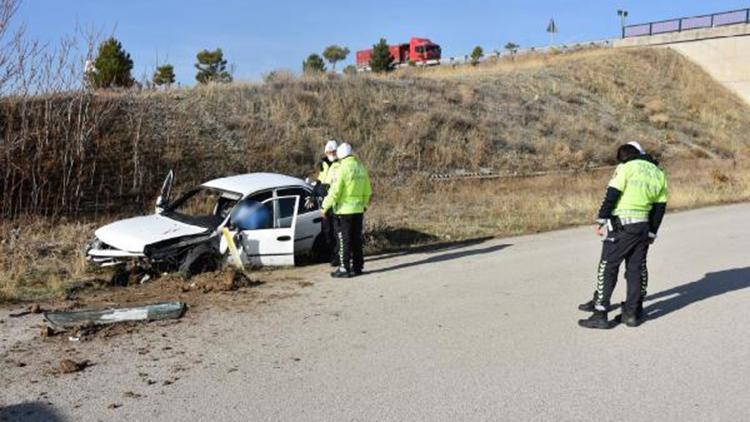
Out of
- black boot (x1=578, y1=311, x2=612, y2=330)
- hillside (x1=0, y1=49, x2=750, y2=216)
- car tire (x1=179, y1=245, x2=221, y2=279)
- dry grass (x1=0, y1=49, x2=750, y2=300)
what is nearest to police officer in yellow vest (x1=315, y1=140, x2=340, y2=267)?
car tire (x1=179, y1=245, x2=221, y2=279)

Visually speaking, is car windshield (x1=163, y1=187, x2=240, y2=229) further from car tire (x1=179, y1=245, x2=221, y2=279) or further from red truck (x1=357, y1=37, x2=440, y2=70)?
red truck (x1=357, y1=37, x2=440, y2=70)

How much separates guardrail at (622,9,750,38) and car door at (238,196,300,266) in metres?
41.6

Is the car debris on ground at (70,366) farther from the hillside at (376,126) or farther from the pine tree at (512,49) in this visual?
the pine tree at (512,49)

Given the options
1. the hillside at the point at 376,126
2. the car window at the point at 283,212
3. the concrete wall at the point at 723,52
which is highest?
the concrete wall at the point at 723,52

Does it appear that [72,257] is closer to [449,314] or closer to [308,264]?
[308,264]

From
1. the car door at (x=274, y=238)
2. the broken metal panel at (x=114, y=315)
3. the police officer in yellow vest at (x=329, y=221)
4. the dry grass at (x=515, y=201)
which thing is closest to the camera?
the broken metal panel at (x=114, y=315)

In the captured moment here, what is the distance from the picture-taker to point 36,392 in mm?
5062

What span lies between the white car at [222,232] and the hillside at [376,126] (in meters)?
6.02

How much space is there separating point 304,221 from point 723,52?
41.7 m

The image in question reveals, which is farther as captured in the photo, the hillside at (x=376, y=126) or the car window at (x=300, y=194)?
the hillside at (x=376, y=126)

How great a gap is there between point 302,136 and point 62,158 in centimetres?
807

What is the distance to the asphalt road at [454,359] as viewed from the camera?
4801 millimetres

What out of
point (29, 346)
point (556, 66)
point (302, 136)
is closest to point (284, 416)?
point (29, 346)

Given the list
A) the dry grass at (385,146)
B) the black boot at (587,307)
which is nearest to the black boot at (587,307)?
the black boot at (587,307)
